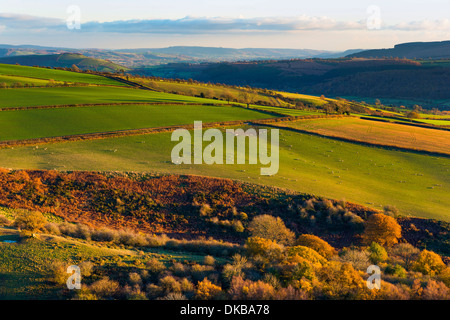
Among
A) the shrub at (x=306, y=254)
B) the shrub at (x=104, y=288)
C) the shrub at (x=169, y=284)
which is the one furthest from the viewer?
the shrub at (x=306, y=254)

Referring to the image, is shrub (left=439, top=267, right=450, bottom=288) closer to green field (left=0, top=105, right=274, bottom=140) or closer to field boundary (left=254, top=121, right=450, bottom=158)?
field boundary (left=254, top=121, right=450, bottom=158)

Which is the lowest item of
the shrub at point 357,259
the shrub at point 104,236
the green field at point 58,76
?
the shrub at point 357,259

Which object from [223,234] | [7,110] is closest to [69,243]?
[223,234]

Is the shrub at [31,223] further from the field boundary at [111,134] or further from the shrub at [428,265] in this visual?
the field boundary at [111,134]

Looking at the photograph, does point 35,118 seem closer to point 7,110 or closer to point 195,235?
point 7,110

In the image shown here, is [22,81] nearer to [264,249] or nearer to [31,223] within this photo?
[31,223]

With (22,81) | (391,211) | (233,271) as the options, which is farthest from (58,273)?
(22,81)

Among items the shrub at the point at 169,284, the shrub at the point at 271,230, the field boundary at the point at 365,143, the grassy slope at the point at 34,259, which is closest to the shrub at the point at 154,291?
the shrub at the point at 169,284
